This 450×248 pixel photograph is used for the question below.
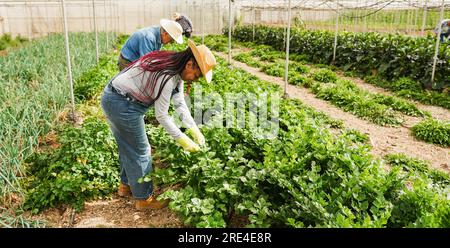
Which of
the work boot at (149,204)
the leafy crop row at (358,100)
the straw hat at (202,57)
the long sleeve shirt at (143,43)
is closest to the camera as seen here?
the straw hat at (202,57)

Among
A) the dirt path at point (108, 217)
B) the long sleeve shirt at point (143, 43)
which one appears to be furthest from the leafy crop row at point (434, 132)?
the dirt path at point (108, 217)

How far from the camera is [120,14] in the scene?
23141mm

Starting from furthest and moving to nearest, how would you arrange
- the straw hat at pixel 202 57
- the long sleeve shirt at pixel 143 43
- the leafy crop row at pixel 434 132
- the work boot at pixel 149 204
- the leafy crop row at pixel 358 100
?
the leafy crop row at pixel 358 100 < the leafy crop row at pixel 434 132 < the long sleeve shirt at pixel 143 43 < the work boot at pixel 149 204 < the straw hat at pixel 202 57

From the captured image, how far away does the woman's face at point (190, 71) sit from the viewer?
283 cm

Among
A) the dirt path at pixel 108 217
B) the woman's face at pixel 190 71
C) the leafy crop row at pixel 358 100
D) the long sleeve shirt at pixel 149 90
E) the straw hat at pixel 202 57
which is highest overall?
the straw hat at pixel 202 57

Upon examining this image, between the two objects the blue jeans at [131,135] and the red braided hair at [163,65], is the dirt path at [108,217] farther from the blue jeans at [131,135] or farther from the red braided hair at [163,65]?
the red braided hair at [163,65]

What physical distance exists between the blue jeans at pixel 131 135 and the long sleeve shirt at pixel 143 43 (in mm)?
1714

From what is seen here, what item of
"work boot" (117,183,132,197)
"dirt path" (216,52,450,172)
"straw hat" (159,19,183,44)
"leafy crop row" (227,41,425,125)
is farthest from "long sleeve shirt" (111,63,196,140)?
"leafy crop row" (227,41,425,125)

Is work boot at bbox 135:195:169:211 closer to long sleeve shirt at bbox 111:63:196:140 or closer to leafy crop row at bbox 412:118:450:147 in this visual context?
long sleeve shirt at bbox 111:63:196:140

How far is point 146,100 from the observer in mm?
3107

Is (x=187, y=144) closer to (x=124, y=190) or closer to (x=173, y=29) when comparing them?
(x=124, y=190)

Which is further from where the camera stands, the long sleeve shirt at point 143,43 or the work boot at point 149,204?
the long sleeve shirt at point 143,43

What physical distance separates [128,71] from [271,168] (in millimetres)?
1333
